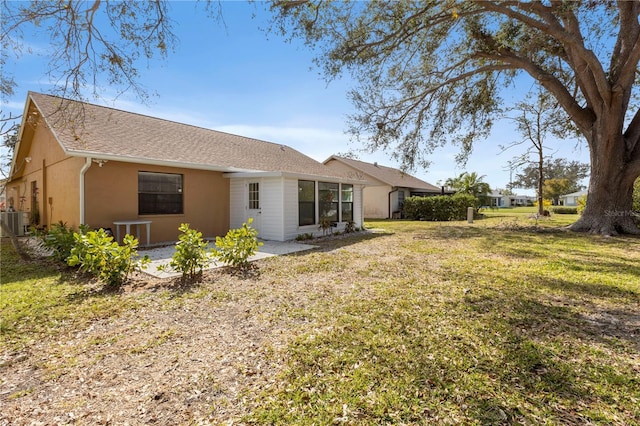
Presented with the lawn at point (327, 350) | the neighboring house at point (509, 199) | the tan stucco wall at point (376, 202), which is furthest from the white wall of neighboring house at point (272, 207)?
the neighboring house at point (509, 199)

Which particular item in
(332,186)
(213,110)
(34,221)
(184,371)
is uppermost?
(213,110)

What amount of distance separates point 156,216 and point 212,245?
6.37 ft

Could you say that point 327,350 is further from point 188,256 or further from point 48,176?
point 48,176

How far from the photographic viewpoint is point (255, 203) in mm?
11133

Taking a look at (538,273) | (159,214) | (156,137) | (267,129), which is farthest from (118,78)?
(267,129)

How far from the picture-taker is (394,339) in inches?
129

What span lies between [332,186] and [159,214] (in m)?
6.66

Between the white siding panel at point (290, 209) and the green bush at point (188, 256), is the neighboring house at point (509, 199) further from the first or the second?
the green bush at point (188, 256)

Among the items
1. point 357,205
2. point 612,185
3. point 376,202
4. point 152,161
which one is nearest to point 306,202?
point 357,205

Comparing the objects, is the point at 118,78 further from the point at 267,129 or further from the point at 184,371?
the point at 267,129

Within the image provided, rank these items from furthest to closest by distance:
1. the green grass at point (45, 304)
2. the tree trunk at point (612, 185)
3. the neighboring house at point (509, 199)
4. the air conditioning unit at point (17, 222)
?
the neighboring house at point (509, 199)
the tree trunk at point (612, 185)
the air conditioning unit at point (17, 222)
the green grass at point (45, 304)

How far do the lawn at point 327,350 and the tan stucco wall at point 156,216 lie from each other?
282 cm

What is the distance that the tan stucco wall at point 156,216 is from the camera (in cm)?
823

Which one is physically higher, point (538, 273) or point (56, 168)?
point (56, 168)
